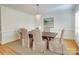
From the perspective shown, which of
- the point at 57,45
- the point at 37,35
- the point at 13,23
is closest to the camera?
the point at 57,45

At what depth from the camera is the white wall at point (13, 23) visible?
336 centimetres

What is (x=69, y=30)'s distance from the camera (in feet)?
10.1

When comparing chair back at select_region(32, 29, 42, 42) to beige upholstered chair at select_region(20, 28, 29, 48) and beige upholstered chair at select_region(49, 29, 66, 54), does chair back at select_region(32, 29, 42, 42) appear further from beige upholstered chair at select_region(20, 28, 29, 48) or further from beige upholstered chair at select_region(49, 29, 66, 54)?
beige upholstered chair at select_region(49, 29, 66, 54)

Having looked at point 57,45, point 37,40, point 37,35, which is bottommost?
point 57,45

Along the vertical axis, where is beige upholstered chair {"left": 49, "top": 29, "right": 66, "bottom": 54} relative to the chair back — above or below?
below

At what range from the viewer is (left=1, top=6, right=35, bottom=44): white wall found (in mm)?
3362

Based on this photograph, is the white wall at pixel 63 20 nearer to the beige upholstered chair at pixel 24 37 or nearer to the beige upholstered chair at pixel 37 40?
the beige upholstered chair at pixel 37 40

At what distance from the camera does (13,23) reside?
3816mm

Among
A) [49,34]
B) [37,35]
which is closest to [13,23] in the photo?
[37,35]

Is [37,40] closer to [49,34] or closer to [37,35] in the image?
[37,35]

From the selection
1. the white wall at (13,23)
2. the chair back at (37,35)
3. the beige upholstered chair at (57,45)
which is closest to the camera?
the beige upholstered chair at (57,45)

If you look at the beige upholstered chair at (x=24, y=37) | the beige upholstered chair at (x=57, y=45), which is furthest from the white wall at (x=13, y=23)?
the beige upholstered chair at (x=57, y=45)

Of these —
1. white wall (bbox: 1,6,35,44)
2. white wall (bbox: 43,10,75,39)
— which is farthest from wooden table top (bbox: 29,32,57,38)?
white wall (bbox: 1,6,35,44)
